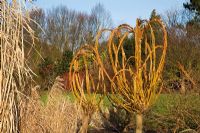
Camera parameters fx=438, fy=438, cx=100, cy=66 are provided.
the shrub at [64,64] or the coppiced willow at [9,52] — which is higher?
the shrub at [64,64]

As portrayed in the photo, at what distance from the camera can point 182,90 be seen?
24.9 feet

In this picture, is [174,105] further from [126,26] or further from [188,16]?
[188,16]

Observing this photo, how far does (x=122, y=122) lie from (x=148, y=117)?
1.07 meters

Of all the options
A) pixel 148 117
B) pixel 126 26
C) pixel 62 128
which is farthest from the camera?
pixel 148 117

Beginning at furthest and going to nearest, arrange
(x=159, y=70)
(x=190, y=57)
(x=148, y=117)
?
(x=190, y=57) → (x=148, y=117) → (x=159, y=70)

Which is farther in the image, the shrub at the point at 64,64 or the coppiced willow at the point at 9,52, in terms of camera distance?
the shrub at the point at 64,64

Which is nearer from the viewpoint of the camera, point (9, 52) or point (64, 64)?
point (9, 52)

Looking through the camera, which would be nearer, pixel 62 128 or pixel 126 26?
pixel 126 26

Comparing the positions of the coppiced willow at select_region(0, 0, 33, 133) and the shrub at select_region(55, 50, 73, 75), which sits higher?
the shrub at select_region(55, 50, 73, 75)

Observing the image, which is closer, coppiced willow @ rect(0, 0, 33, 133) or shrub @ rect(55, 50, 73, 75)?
coppiced willow @ rect(0, 0, 33, 133)

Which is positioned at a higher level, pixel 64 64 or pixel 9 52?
pixel 64 64

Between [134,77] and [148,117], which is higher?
[134,77]

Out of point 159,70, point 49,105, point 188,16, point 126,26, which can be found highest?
point 188,16

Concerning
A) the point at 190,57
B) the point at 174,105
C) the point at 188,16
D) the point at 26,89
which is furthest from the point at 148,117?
the point at 188,16
